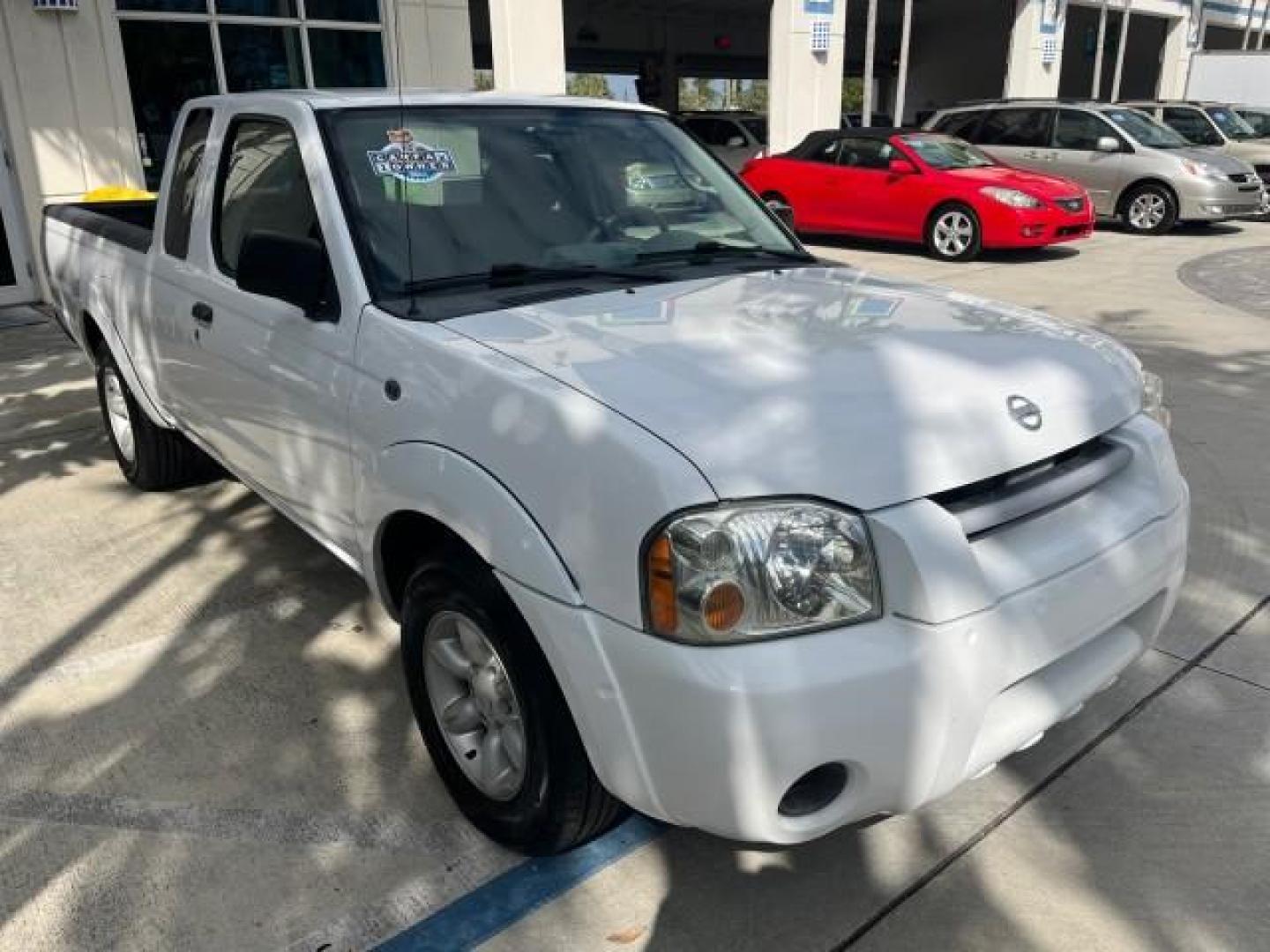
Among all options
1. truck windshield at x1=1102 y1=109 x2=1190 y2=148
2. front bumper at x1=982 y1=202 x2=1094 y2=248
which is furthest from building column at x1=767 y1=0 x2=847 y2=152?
front bumper at x1=982 y1=202 x2=1094 y2=248

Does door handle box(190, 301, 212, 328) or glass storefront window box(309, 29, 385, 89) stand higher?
glass storefront window box(309, 29, 385, 89)

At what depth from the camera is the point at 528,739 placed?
2373 mm

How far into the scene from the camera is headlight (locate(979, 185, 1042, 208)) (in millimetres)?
11984

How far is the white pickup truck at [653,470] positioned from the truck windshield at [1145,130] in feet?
43.1

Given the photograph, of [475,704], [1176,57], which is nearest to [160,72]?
[475,704]

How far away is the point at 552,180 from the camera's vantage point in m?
3.38

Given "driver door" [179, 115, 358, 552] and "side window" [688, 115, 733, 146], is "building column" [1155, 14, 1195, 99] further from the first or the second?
"driver door" [179, 115, 358, 552]

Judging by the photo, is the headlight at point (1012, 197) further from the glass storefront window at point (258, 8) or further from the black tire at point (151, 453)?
the black tire at point (151, 453)

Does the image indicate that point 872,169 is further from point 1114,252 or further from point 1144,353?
point 1144,353

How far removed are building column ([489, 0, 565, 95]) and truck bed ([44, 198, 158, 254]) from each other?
7.61 m

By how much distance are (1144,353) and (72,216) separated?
6953 millimetres

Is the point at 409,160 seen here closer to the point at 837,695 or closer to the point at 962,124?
the point at 837,695

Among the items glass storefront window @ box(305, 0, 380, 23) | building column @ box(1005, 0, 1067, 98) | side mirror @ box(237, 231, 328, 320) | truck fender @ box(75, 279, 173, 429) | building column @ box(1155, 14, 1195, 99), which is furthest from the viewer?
building column @ box(1155, 14, 1195, 99)

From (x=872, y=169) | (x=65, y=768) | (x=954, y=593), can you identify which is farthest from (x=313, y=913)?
(x=872, y=169)
